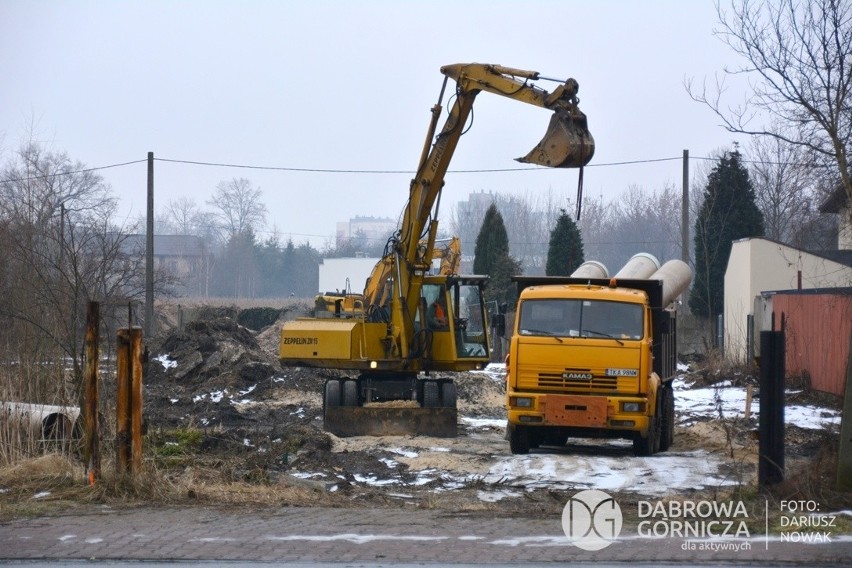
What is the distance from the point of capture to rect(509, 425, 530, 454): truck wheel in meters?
16.2

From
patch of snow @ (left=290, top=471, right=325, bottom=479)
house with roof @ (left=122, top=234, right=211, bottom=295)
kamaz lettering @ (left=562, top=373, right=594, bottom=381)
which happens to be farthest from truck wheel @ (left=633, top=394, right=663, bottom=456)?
house with roof @ (left=122, top=234, right=211, bottom=295)

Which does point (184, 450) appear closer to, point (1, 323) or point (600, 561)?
point (1, 323)

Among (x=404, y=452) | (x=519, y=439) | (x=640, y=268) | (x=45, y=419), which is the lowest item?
(x=404, y=452)

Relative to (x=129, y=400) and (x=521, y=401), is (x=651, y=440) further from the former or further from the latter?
(x=129, y=400)

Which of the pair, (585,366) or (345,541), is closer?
(345,541)

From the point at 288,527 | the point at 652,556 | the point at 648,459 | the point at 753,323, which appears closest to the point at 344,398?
the point at 648,459

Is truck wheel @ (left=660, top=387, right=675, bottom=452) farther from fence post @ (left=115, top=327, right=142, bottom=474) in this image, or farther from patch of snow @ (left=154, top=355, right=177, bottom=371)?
patch of snow @ (left=154, top=355, right=177, bottom=371)

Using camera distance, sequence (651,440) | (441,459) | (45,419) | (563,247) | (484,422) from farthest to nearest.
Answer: (563,247) < (484,422) < (651,440) < (441,459) < (45,419)

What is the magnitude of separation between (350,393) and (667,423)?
5993 mm

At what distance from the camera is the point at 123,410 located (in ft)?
35.4

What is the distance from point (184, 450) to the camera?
15219 mm

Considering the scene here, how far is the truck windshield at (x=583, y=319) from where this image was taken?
1605 centimetres

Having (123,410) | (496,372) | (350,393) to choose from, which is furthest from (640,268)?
(496,372)

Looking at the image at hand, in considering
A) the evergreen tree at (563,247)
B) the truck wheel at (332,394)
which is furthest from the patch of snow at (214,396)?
the evergreen tree at (563,247)
